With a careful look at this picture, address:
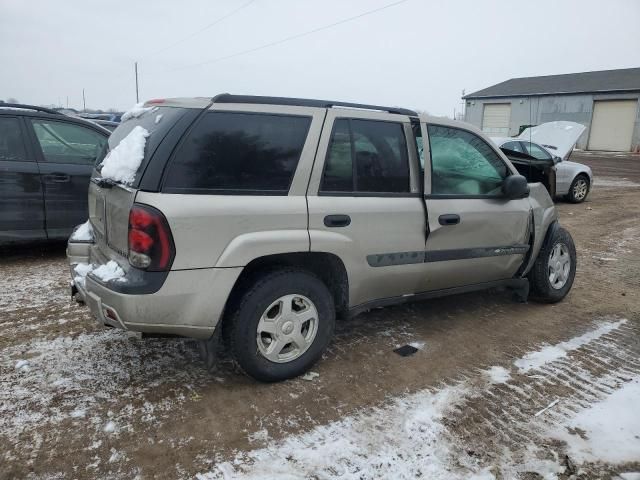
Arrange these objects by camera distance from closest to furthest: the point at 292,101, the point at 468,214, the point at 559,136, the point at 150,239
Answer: the point at 150,239 < the point at 292,101 < the point at 468,214 < the point at 559,136

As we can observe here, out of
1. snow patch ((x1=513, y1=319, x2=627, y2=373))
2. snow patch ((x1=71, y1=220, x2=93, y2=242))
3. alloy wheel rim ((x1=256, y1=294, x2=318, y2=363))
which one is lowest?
snow patch ((x1=513, y1=319, x2=627, y2=373))

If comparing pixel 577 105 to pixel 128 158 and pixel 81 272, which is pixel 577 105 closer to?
pixel 128 158

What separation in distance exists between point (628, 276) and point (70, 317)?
6009 millimetres

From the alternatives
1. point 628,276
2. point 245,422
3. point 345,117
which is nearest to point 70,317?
point 245,422

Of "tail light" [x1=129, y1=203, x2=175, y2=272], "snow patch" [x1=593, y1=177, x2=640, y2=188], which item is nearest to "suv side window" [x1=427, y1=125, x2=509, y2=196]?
"tail light" [x1=129, y1=203, x2=175, y2=272]

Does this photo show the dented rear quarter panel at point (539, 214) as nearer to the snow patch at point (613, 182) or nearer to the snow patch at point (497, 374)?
the snow patch at point (497, 374)

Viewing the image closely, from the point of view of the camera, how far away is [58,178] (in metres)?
5.58

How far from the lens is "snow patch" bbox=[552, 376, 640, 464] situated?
2631 mm

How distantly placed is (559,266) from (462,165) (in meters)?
1.70

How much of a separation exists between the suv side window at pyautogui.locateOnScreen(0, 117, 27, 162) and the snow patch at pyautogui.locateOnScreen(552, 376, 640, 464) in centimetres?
564

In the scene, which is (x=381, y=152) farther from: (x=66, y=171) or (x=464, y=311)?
(x=66, y=171)

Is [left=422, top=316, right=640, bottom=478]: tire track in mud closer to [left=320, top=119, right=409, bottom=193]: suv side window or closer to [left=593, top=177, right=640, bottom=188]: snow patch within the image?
[left=320, top=119, right=409, bottom=193]: suv side window

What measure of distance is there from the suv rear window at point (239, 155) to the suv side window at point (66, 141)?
3.14 metres

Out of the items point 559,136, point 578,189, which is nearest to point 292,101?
point 559,136
